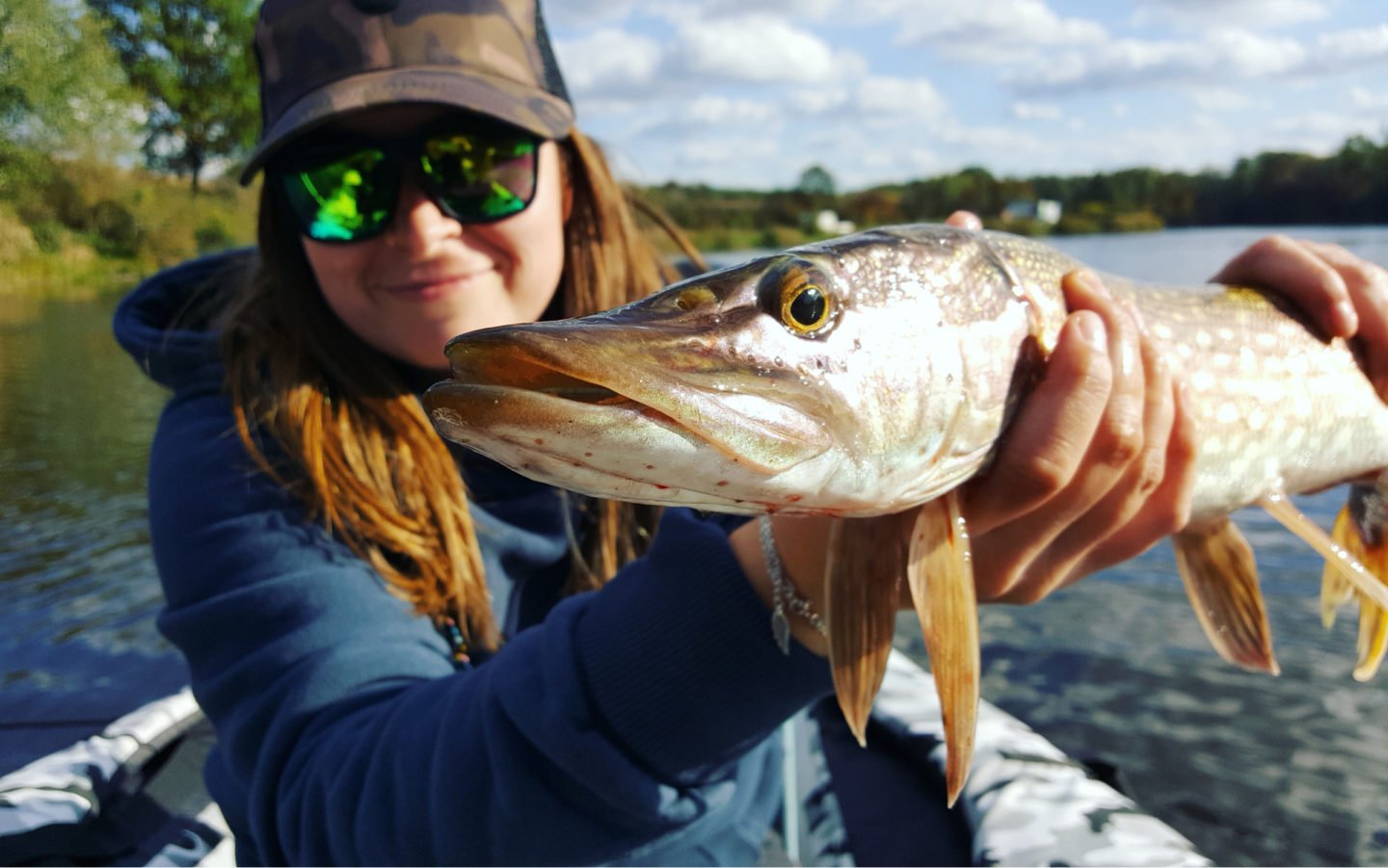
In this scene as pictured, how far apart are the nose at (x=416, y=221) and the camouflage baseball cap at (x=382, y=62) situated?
0.63 feet

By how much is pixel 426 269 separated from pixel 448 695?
0.90 meters

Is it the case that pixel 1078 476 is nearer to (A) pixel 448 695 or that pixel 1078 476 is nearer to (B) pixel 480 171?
(A) pixel 448 695

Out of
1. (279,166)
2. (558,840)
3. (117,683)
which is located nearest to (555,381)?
(558,840)

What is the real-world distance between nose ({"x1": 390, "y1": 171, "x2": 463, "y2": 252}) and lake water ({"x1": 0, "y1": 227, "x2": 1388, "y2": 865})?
2610mm

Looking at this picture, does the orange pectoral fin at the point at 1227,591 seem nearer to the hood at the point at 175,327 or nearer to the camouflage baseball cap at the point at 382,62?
the camouflage baseball cap at the point at 382,62

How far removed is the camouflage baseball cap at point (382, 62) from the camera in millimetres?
1749

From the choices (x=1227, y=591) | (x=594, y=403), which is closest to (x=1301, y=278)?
(x=1227, y=591)

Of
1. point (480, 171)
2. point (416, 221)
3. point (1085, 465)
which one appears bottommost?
point (1085, 465)

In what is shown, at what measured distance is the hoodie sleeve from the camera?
4.51ft

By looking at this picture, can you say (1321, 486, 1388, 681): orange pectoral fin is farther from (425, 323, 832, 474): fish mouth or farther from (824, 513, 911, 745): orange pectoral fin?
(425, 323, 832, 474): fish mouth

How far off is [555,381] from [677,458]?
0.15 metres

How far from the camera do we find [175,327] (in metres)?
2.28

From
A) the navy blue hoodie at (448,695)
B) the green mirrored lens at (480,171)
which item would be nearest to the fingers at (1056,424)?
the navy blue hoodie at (448,695)

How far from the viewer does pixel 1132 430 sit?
1.26 metres
